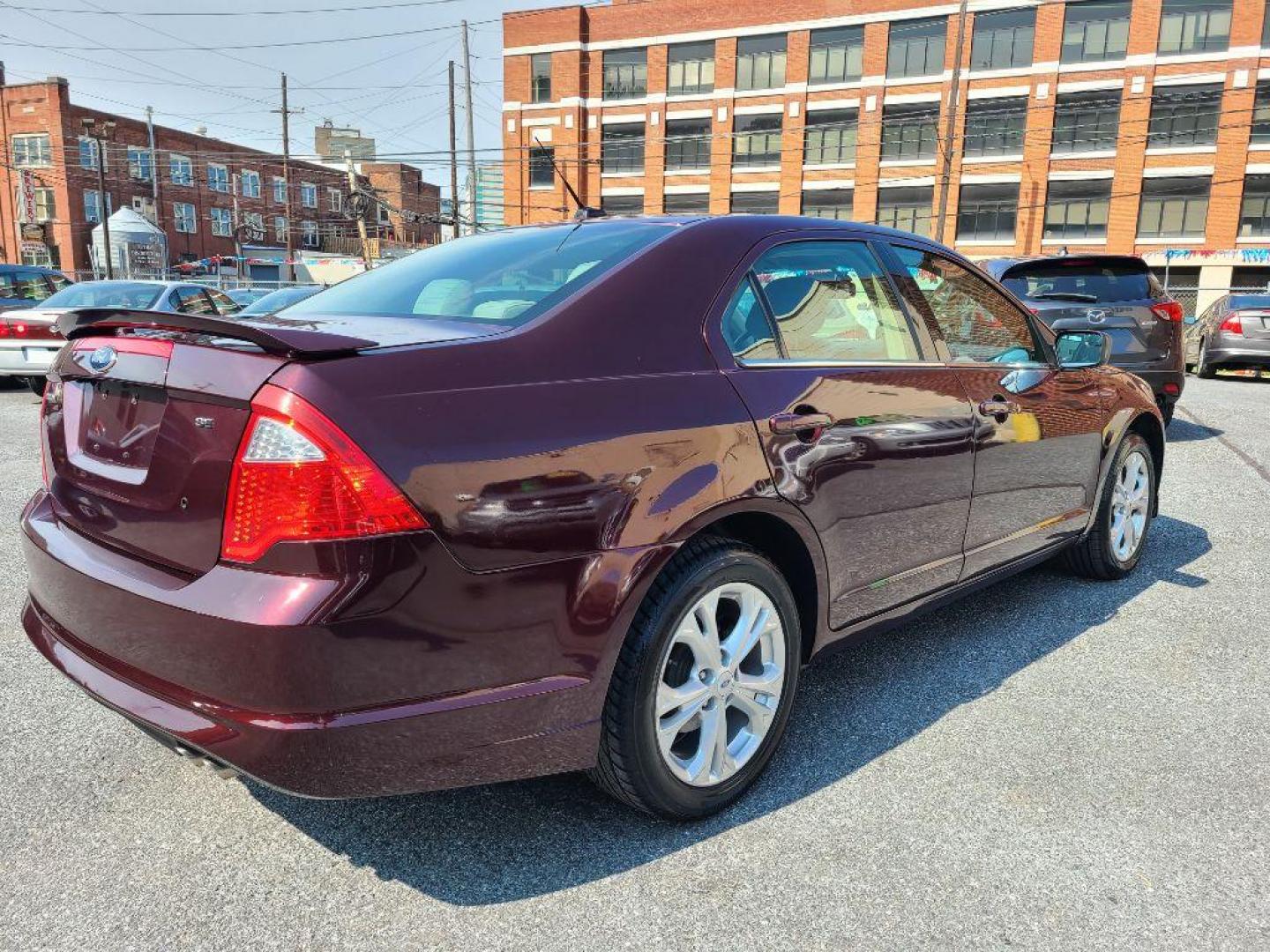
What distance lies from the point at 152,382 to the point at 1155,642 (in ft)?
12.1

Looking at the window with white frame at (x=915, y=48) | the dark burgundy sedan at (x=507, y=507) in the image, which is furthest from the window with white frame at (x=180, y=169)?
the dark burgundy sedan at (x=507, y=507)

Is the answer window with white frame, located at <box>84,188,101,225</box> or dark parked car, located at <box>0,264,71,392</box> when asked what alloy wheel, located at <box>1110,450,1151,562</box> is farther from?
window with white frame, located at <box>84,188,101,225</box>

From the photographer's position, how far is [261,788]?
2.52 metres

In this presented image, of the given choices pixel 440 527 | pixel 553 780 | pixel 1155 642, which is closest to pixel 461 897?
pixel 553 780

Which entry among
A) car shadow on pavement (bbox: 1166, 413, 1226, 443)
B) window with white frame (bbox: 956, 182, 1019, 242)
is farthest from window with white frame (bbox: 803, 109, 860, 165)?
car shadow on pavement (bbox: 1166, 413, 1226, 443)

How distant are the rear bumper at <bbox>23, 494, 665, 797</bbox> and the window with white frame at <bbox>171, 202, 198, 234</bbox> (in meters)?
54.1

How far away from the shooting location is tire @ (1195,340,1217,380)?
14.0 m

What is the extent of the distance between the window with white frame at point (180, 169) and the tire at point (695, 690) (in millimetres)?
54457

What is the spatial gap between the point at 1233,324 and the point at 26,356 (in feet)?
52.5

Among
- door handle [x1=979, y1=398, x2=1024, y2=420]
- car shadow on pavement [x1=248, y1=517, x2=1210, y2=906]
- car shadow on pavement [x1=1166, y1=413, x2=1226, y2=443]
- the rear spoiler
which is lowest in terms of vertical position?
car shadow on pavement [x1=248, y1=517, x2=1210, y2=906]

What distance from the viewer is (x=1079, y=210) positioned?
41.0 metres

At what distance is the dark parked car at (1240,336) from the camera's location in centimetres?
1308

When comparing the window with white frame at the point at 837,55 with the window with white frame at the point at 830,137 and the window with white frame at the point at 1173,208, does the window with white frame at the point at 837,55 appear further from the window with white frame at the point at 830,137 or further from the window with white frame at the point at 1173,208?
the window with white frame at the point at 1173,208

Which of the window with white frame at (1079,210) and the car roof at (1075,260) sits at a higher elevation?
the window with white frame at (1079,210)
